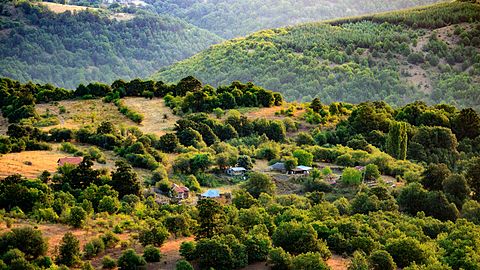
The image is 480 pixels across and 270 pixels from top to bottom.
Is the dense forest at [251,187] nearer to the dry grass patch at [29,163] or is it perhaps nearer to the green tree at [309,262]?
the green tree at [309,262]

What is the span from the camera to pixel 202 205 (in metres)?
31.3

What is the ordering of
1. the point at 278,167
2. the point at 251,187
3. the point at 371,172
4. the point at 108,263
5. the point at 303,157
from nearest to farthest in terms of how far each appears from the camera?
1. the point at 108,263
2. the point at 251,187
3. the point at 371,172
4. the point at 278,167
5. the point at 303,157

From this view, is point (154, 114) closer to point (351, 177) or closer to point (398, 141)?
point (398, 141)

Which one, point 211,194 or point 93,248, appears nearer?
point 93,248

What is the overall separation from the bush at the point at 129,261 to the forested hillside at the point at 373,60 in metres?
62.1

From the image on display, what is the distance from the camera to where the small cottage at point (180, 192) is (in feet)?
133

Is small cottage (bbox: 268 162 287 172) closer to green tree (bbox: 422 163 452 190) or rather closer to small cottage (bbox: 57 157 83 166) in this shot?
green tree (bbox: 422 163 452 190)

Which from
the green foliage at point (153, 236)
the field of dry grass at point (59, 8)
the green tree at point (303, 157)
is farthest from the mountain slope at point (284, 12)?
the green foliage at point (153, 236)

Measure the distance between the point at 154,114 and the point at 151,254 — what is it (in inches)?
1307

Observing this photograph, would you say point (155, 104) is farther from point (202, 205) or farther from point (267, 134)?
point (202, 205)

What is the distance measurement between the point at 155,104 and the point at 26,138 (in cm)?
1812

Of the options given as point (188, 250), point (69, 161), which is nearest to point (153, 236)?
point (188, 250)

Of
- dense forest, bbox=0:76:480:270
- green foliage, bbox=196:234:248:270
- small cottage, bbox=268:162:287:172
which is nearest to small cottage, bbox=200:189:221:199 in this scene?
dense forest, bbox=0:76:480:270

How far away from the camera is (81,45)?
133250mm
